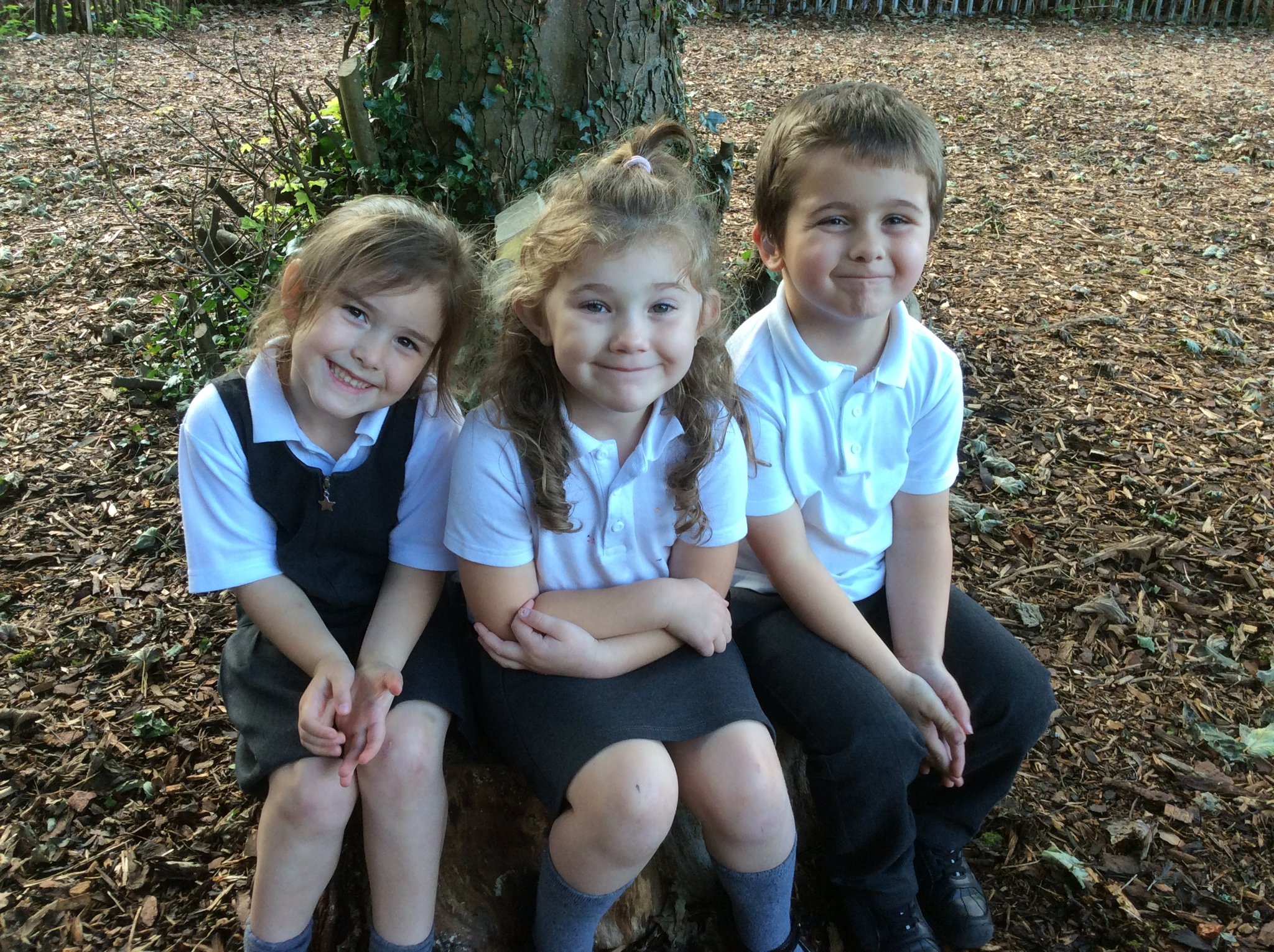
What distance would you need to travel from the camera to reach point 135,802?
2.47 meters

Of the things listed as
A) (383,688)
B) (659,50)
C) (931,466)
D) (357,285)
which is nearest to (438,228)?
(357,285)

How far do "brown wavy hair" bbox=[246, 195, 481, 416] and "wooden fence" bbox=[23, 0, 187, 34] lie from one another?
31.8ft

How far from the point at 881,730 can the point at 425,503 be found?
1023mm

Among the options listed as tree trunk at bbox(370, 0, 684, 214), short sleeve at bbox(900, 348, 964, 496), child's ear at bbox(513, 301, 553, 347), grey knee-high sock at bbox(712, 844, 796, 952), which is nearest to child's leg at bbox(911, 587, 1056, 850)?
short sleeve at bbox(900, 348, 964, 496)

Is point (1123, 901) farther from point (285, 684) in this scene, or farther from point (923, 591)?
point (285, 684)

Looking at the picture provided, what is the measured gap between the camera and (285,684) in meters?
1.97

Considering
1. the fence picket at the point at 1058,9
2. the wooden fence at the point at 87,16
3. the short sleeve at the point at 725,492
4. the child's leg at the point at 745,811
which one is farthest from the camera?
the fence picket at the point at 1058,9

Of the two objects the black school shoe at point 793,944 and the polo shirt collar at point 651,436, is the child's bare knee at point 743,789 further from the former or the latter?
the polo shirt collar at point 651,436

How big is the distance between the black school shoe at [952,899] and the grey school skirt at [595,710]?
1.88 feet

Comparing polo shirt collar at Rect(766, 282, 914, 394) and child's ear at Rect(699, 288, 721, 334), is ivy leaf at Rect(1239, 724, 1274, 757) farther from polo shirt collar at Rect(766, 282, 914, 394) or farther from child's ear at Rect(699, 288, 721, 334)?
child's ear at Rect(699, 288, 721, 334)

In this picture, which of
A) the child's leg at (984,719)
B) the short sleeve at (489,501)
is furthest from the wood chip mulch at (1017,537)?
the short sleeve at (489,501)

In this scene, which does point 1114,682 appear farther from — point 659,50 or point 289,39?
point 289,39

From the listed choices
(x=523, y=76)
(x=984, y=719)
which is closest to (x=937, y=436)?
(x=984, y=719)

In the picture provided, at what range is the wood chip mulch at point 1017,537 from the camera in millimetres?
2314
